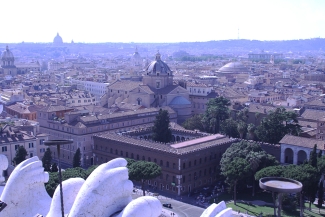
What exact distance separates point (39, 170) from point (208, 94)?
70.7 metres

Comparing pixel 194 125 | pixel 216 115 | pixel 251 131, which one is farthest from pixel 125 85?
pixel 251 131

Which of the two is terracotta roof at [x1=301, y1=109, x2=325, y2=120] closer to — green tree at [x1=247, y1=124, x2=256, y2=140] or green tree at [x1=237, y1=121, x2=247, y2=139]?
green tree at [x1=247, y1=124, x2=256, y2=140]

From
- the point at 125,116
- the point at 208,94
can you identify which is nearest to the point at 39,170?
the point at 125,116

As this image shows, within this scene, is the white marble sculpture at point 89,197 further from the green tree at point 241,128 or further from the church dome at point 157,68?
the church dome at point 157,68

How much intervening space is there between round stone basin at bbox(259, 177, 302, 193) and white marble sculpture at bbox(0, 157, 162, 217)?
7888mm

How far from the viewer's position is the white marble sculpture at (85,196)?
2850 cm

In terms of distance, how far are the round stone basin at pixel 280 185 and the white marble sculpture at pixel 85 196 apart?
7.89 meters

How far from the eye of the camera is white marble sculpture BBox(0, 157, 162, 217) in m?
28.5

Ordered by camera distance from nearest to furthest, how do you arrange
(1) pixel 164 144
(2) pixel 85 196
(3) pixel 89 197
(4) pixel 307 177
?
(3) pixel 89 197, (2) pixel 85 196, (4) pixel 307 177, (1) pixel 164 144

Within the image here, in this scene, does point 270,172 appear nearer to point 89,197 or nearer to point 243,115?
point 89,197

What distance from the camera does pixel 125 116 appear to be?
77.3 meters

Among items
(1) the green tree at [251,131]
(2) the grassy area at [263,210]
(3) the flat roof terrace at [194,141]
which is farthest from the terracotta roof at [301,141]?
(3) the flat roof terrace at [194,141]

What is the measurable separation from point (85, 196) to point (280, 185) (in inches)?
550

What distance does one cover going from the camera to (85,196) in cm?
2870
